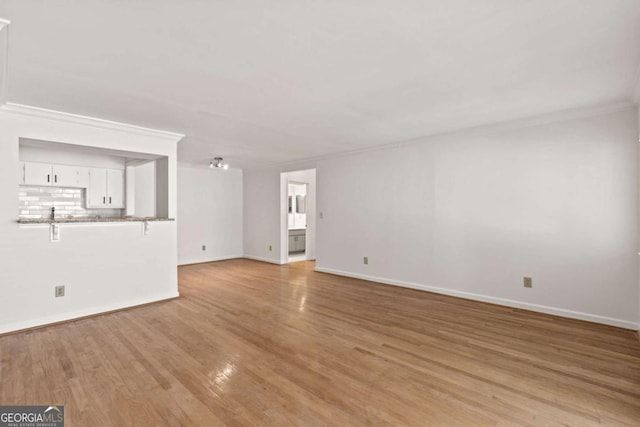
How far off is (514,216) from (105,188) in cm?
675

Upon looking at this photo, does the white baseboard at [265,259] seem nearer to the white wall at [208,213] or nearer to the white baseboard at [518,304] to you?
the white wall at [208,213]

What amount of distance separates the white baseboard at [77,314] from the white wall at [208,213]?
3051 mm

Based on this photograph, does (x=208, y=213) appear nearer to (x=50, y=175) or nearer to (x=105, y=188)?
(x=105, y=188)

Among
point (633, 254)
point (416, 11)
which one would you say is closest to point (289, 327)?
point (416, 11)

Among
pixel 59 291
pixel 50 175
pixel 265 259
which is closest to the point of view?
pixel 59 291

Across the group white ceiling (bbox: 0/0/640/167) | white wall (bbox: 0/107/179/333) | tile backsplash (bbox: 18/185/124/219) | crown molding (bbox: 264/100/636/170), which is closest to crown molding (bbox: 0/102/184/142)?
white wall (bbox: 0/107/179/333)

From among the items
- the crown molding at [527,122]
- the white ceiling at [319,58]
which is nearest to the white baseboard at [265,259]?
the crown molding at [527,122]

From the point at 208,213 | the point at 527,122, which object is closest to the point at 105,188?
the point at 208,213

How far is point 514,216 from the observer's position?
3.97 meters

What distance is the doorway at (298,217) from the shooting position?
729 centimetres

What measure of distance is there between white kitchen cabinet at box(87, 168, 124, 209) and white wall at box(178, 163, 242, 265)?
1450 millimetres

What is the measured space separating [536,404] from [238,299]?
3.51 meters

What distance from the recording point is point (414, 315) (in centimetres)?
372

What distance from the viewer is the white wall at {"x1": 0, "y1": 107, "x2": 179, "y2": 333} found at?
127 inches
